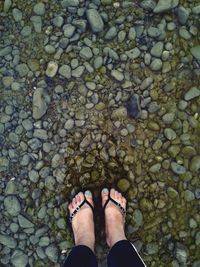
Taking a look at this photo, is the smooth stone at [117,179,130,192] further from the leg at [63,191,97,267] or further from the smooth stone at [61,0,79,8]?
the smooth stone at [61,0,79,8]

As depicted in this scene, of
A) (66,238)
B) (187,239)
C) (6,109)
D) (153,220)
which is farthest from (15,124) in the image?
(187,239)

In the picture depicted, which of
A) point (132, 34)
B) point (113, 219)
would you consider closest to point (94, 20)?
point (132, 34)

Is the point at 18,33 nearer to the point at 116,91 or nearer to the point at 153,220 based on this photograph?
the point at 116,91

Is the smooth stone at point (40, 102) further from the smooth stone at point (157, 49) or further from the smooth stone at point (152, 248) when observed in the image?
the smooth stone at point (152, 248)

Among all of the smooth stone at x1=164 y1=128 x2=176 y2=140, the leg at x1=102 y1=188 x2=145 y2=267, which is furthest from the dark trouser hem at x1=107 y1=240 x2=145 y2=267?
the smooth stone at x1=164 y1=128 x2=176 y2=140

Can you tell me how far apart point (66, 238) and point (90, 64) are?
44.1 inches

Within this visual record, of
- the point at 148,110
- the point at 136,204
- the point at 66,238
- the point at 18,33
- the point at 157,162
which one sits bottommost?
the point at 66,238

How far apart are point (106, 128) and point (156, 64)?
51 centimetres

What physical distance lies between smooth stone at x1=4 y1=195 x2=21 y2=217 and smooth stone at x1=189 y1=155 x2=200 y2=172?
112 centimetres

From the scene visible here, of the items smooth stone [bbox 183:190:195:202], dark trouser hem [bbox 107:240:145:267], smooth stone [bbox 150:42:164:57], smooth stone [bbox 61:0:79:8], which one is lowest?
dark trouser hem [bbox 107:240:145:267]

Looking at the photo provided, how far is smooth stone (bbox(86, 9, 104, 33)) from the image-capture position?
315 cm

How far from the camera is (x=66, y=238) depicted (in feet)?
10.3

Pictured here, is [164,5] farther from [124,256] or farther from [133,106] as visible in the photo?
[124,256]

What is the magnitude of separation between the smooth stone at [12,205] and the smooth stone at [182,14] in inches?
61.2
